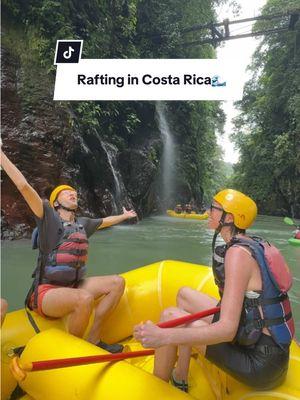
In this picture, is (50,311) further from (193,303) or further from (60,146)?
(60,146)

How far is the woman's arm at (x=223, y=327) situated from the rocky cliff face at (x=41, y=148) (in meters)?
5.86

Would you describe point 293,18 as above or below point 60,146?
above

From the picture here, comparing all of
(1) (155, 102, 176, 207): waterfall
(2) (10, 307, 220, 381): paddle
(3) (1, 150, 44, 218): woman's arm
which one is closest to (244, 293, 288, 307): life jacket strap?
(2) (10, 307, 220, 381): paddle

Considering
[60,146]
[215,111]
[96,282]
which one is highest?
[215,111]

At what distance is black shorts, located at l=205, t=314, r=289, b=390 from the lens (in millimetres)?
1630

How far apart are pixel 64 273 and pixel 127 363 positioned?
30.7 inches

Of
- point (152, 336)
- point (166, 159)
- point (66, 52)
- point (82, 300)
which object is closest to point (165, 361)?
point (152, 336)

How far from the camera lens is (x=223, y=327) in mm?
1507

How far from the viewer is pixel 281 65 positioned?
20922mm

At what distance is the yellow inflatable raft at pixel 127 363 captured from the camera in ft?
5.55

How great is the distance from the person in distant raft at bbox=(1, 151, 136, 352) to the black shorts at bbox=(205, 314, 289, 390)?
0.93m

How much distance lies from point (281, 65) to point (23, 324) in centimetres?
2176

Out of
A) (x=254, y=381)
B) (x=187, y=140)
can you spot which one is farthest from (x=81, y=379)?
(x=187, y=140)

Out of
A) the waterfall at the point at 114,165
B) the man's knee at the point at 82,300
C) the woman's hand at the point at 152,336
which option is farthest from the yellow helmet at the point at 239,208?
the waterfall at the point at 114,165
